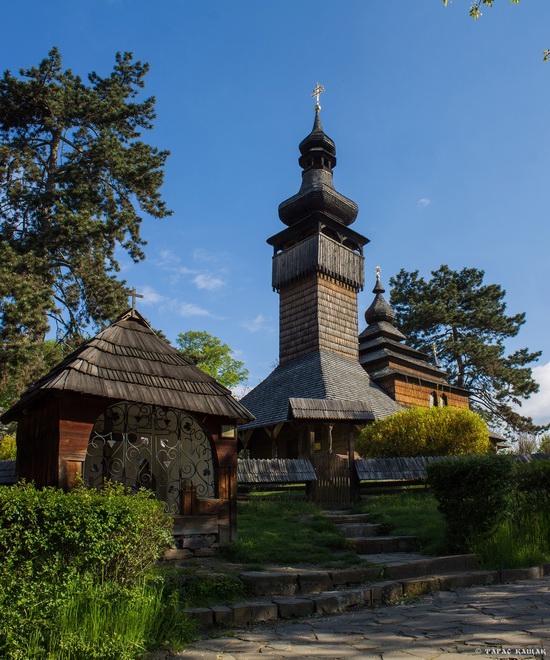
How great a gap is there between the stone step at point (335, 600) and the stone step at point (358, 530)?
267cm

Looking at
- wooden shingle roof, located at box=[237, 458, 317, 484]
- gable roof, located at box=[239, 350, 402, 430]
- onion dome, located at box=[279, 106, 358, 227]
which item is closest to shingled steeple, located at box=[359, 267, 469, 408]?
gable roof, located at box=[239, 350, 402, 430]

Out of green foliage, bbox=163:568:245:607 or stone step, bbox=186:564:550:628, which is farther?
green foliage, bbox=163:568:245:607

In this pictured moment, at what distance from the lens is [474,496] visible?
27.4 feet

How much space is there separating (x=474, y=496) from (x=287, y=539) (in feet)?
9.36

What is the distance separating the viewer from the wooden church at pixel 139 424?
7.70 metres

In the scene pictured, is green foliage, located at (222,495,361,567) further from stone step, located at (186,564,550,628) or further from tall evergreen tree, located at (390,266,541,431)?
tall evergreen tree, located at (390,266,541,431)

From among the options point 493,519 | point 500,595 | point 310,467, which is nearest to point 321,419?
point 310,467

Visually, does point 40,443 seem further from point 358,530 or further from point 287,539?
point 358,530

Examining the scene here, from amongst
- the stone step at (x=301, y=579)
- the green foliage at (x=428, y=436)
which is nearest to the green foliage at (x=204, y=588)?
the stone step at (x=301, y=579)

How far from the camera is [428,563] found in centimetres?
760

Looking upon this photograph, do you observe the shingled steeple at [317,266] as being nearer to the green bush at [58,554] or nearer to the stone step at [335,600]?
the stone step at [335,600]

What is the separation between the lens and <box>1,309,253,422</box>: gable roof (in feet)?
25.5

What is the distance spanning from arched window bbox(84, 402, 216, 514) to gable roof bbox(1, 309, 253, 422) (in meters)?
0.59

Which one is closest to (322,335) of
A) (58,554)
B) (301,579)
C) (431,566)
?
(431,566)
